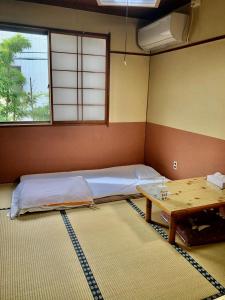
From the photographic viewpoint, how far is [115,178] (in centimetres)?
368

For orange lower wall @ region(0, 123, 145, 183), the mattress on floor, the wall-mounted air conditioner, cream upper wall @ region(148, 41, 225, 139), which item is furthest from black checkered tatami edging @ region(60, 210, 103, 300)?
the wall-mounted air conditioner

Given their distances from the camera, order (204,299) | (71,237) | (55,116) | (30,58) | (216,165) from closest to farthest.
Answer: (204,299), (71,237), (216,165), (30,58), (55,116)

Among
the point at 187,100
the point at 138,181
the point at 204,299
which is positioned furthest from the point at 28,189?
the point at 187,100

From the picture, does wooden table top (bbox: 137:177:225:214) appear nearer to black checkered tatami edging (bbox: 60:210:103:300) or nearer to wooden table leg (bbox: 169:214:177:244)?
wooden table leg (bbox: 169:214:177:244)

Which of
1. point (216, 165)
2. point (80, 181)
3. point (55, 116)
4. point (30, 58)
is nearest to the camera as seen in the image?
point (216, 165)

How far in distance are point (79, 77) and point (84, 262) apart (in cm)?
280

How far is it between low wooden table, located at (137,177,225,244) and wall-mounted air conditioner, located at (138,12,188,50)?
1890 mm

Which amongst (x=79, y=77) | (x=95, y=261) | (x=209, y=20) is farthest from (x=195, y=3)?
(x=95, y=261)

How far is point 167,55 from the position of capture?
12.1 ft

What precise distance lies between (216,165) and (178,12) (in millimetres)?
2018

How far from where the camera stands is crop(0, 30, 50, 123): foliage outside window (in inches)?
134

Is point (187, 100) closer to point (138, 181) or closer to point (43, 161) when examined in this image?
point (138, 181)

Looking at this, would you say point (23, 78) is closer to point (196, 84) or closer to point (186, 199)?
point (196, 84)

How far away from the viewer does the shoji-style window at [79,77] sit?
11.9ft
